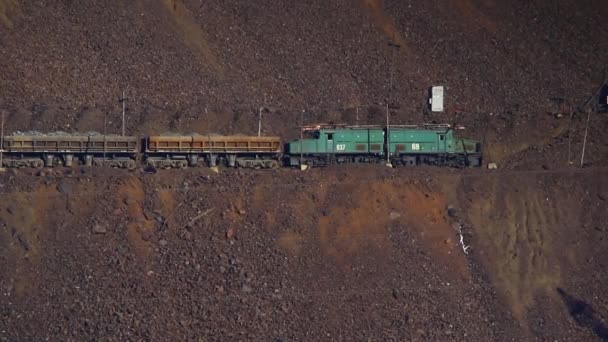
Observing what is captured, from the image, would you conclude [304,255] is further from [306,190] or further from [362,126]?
[362,126]

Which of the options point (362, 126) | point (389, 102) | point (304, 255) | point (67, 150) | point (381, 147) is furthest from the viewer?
point (389, 102)

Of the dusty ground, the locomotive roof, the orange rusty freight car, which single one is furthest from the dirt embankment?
the locomotive roof

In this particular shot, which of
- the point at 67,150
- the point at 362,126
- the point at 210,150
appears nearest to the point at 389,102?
the point at 362,126

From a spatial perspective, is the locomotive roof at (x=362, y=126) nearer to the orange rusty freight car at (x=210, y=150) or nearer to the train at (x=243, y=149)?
the train at (x=243, y=149)

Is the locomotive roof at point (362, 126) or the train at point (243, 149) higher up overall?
the locomotive roof at point (362, 126)

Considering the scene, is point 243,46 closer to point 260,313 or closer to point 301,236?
point 301,236

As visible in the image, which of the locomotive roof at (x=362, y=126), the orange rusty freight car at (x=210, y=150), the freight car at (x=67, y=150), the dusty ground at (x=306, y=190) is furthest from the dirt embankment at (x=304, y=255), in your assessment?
the locomotive roof at (x=362, y=126)
